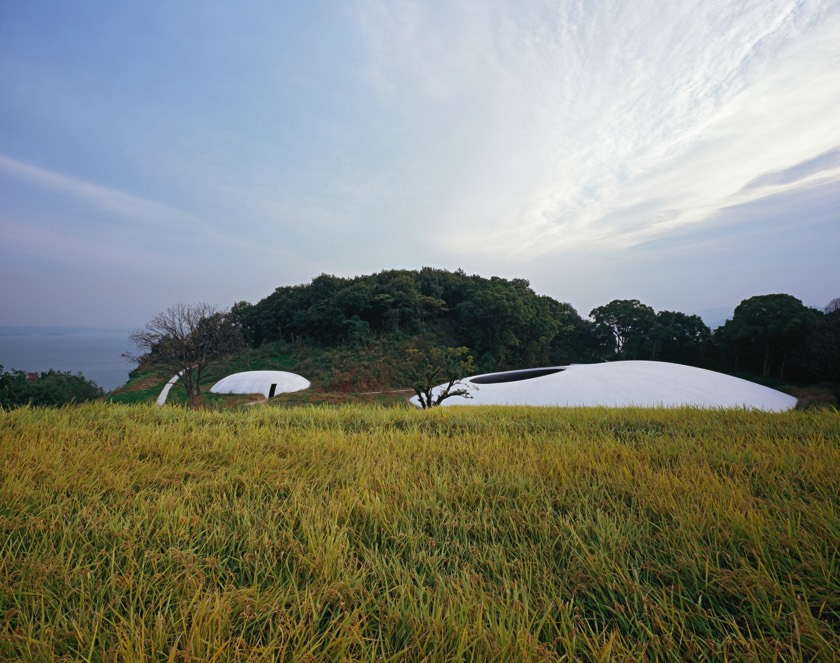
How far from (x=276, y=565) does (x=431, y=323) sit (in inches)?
1231

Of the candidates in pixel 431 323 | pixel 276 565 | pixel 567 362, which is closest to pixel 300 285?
pixel 431 323

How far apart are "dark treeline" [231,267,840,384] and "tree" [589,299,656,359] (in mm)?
83

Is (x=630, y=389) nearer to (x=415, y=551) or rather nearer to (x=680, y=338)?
(x=415, y=551)

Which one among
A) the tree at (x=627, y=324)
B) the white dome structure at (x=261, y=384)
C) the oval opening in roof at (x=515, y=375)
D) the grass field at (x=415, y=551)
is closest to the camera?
the grass field at (x=415, y=551)

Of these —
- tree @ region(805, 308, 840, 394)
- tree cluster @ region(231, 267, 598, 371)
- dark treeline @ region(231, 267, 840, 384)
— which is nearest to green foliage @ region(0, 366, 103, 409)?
tree cluster @ region(231, 267, 598, 371)

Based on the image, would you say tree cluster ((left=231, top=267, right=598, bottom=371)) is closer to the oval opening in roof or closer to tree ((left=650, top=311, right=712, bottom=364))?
tree ((left=650, top=311, right=712, bottom=364))

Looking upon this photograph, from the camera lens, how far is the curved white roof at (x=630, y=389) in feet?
47.2

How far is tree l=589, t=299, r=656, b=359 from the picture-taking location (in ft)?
102

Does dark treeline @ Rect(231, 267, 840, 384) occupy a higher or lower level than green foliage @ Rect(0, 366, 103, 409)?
higher

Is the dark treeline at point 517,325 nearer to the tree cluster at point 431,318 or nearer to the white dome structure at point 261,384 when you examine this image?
the tree cluster at point 431,318

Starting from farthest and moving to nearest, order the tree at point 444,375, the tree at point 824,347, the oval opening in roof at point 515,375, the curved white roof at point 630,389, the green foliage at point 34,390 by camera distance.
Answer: the oval opening in roof at point 515,375 < the tree at point 824,347 < the curved white roof at point 630,389 < the tree at point 444,375 < the green foliage at point 34,390

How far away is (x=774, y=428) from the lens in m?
3.38

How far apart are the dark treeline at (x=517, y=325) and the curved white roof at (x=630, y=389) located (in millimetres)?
10484

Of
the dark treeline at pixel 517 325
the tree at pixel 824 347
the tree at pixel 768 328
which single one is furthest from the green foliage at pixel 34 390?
the tree at pixel 768 328
